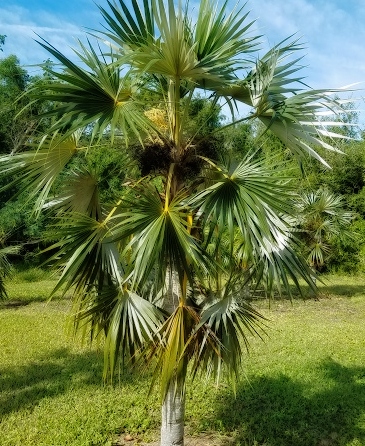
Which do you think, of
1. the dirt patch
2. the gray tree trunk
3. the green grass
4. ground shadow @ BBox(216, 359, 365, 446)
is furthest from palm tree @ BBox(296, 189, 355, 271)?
the gray tree trunk

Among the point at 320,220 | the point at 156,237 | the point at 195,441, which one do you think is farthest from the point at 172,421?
the point at 320,220

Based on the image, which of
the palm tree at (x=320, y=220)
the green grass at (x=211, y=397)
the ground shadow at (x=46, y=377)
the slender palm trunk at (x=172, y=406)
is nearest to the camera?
the slender palm trunk at (x=172, y=406)

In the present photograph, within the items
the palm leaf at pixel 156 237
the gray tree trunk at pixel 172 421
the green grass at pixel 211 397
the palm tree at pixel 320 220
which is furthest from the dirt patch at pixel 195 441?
the palm tree at pixel 320 220

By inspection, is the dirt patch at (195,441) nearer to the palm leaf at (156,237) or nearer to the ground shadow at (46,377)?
the ground shadow at (46,377)

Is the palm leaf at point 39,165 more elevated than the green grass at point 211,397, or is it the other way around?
the palm leaf at point 39,165

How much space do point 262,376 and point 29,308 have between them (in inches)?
234

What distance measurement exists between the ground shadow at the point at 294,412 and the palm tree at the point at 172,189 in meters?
1.22

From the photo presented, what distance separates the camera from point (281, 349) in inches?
255

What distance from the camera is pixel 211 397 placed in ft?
15.9

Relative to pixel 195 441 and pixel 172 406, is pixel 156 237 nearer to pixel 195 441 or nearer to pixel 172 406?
pixel 172 406

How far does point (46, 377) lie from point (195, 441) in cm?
221

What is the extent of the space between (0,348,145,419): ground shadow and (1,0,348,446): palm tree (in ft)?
6.29

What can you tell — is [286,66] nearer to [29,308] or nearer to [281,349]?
[281,349]

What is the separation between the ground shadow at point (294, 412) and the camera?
407cm
